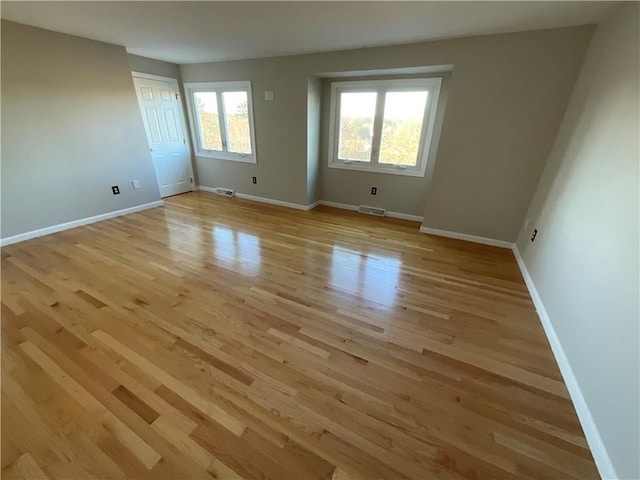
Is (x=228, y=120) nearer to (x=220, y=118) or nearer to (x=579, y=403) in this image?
(x=220, y=118)

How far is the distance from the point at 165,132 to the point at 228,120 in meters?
1.14

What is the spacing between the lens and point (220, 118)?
479cm

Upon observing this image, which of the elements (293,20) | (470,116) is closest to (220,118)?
(293,20)

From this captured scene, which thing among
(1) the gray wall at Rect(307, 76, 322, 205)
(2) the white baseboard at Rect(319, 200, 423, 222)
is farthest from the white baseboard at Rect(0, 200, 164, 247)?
(2) the white baseboard at Rect(319, 200, 423, 222)

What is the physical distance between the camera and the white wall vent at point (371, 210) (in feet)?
14.2

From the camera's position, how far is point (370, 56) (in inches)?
130

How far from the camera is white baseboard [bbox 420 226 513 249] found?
10.9 ft

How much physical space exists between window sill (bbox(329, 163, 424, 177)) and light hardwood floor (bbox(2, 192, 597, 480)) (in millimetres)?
1593

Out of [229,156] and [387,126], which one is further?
[229,156]

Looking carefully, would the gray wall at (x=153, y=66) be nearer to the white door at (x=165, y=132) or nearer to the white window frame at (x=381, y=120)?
the white door at (x=165, y=132)

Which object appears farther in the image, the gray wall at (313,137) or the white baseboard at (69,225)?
the gray wall at (313,137)

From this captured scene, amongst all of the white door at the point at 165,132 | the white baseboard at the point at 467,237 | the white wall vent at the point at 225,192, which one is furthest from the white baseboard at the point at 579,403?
the white door at the point at 165,132

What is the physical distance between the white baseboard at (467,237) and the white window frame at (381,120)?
871 millimetres

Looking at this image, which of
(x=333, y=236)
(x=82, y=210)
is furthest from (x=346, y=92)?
(x=82, y=210)
